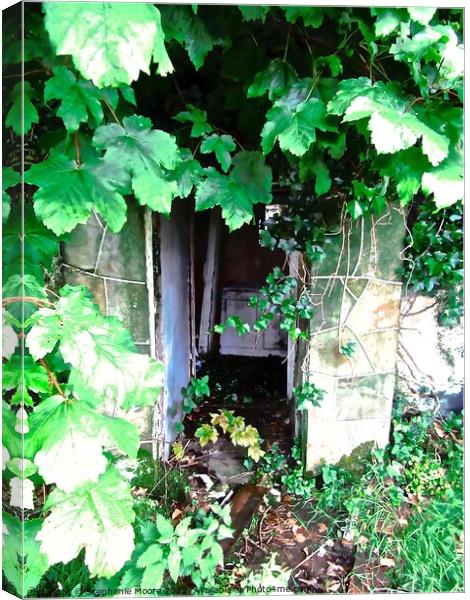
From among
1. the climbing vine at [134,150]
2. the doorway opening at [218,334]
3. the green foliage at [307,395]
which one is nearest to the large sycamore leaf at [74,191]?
the climbing vine at [134,150]

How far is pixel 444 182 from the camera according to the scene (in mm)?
767

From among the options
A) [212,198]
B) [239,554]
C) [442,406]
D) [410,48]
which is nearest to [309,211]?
[212,198]

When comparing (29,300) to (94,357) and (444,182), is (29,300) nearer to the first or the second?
(94,357)

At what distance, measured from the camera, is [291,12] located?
84cm

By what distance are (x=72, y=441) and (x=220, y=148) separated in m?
0.68

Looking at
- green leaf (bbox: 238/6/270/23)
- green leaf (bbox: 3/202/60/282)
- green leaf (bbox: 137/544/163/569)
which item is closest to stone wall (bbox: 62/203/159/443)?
green leaf (bbox: 3/202/60/282)

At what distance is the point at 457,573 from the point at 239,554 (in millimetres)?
504

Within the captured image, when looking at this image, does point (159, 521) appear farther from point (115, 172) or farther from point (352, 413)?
point (115, 172)

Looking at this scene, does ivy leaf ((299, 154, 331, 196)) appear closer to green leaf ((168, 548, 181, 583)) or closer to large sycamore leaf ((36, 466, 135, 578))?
large sycamore leaf ((36, 466, 135, 578))

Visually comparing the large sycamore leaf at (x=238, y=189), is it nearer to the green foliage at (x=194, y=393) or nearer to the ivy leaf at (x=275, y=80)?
the ivy leaf at (x=275, y=80)

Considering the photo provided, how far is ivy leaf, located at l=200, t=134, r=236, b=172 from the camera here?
1.01 metres

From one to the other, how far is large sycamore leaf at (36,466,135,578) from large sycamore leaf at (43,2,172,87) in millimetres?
572

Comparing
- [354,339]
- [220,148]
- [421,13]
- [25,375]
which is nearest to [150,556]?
[25,375]

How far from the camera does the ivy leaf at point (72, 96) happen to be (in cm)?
77
